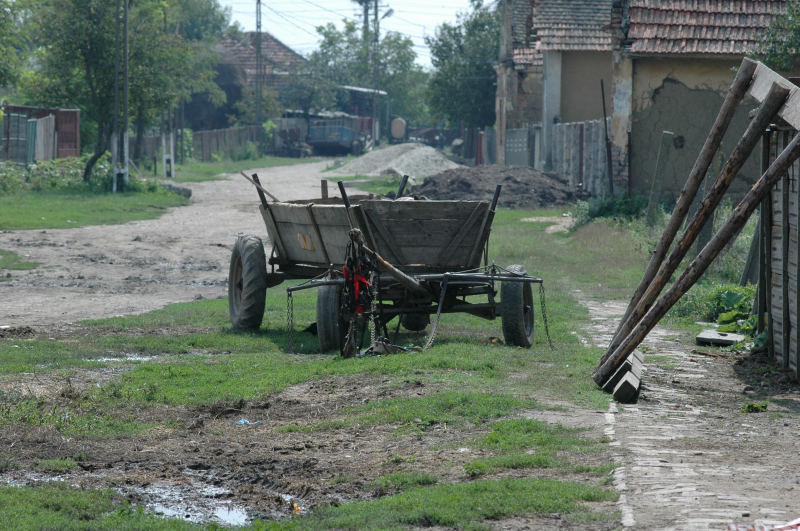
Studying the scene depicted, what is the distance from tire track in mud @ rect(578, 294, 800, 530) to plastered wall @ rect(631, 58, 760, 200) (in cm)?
1358

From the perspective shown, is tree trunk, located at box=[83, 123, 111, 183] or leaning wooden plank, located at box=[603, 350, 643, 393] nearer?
leaning wooden plank, located at box=[603, 350, 643, 393]

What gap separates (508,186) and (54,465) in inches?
1039

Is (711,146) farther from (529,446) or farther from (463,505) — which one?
(463,505)

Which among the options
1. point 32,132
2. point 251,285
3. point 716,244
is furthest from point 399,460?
point 32,132

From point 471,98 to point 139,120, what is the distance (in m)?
19.8

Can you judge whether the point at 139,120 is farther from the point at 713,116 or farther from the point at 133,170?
the point at 713,116

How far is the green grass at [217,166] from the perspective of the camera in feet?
149

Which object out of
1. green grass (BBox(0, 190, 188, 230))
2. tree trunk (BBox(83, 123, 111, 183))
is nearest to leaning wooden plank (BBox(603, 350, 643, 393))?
green grass (BBox(0, 190, 188, 230))

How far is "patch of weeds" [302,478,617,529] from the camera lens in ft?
17.0

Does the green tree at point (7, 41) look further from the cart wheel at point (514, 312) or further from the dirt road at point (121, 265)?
the cart wheel at point (514, 312)

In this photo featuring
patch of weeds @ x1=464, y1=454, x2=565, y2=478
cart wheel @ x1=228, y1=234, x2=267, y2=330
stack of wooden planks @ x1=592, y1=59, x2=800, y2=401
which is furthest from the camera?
cart wheel @ x1=228, y1=234, x2=267, y2=330

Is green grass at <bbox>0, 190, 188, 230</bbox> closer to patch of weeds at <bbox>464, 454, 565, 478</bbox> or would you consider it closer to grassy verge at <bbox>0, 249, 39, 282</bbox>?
grassy verge at <bbox>0, 249, 39, 282</bbox>

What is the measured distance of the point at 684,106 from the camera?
22172 mm

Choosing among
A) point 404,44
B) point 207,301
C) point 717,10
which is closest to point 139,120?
point 717,10
